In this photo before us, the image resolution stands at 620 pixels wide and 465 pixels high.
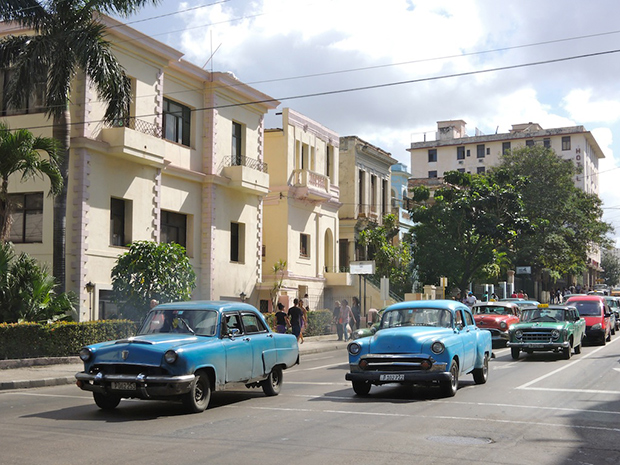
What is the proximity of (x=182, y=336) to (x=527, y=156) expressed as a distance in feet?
189

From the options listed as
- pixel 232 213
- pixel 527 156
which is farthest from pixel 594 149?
pixel 232 213

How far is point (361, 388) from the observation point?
45.6 feet

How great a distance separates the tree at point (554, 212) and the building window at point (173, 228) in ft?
120

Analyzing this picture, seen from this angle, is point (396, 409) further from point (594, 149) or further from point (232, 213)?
→ point (594, 149)

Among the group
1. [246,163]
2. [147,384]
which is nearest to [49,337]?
[147,384]

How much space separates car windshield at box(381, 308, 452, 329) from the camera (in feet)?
48.0

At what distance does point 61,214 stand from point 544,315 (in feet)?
49.0

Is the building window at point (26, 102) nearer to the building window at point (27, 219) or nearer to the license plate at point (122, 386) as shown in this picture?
the building window at point (27, 219)

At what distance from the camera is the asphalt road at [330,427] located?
8.35 metres

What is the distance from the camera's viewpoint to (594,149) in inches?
4498

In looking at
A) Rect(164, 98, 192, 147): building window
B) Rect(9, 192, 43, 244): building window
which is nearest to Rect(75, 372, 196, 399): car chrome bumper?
Rect(9, 192, 43, 244): building window

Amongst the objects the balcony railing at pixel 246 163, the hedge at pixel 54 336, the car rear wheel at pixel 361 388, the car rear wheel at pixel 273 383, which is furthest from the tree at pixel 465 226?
the car rear wheel at pixel 273 383

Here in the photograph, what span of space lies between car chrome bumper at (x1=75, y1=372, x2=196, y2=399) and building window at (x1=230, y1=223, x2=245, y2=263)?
23.6 meters

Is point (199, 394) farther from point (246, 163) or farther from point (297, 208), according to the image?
point (297, 208)
